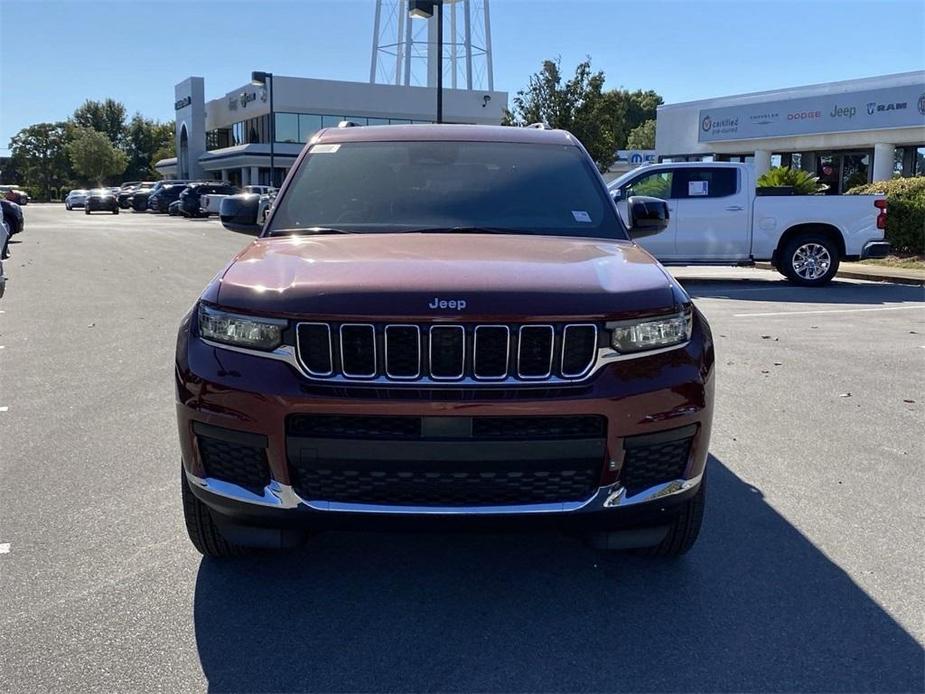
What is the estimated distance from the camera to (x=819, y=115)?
29.4 m

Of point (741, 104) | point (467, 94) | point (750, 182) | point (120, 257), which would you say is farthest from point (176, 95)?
point (750, 182)

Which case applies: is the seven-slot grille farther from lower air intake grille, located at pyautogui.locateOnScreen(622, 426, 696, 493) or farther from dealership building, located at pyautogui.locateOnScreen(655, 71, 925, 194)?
dealership building, located at pyautogui.locateOnScreen(655, 71, 925, 194)

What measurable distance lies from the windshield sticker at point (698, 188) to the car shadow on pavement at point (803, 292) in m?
1.55

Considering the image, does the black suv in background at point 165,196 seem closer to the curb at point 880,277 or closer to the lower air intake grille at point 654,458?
the curb at point 880,277

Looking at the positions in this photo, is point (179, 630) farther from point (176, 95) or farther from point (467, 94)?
point (176, 95)

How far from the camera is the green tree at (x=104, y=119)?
375 feet

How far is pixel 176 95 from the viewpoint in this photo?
77125 millimetres

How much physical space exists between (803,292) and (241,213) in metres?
11.3

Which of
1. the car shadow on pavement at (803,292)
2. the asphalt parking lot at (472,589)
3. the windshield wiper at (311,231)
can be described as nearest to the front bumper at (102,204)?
the car shadow on pavement at (803,292)

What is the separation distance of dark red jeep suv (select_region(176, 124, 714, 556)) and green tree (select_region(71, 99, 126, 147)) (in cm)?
12178

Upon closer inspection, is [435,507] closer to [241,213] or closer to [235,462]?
[235,462]

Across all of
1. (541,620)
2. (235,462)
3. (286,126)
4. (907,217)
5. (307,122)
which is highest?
(307,122)

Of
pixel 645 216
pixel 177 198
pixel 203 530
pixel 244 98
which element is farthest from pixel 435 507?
pixel 244 98

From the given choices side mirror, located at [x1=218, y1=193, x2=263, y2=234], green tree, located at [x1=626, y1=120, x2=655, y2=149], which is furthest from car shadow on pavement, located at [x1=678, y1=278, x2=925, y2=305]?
green tree, located at [x1=626, y1=120, x2=655, y2=149]
